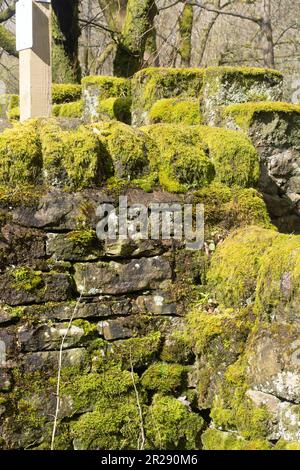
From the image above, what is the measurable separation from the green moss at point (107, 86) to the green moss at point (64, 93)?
4.23 ft

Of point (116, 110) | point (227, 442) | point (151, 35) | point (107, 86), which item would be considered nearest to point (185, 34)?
point (151, 35)

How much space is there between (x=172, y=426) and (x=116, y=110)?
11.3 ft

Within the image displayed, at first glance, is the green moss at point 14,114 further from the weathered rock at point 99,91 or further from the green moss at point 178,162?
the green moss at point 178,162

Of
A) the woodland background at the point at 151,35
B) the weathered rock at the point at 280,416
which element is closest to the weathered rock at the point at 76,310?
the weathered rock at the point at 280,416

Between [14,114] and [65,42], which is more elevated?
[65,42]

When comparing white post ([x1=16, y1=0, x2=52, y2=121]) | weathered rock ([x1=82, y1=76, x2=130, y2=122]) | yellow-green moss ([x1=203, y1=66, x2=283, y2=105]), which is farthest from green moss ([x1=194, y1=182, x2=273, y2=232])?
weathered rock ([x1=82, y1=76, x2=130, y2=122])

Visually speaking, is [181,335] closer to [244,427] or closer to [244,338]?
[244,338]

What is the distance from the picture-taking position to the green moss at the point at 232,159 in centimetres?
368

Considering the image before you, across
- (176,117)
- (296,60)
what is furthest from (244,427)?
(296,60)

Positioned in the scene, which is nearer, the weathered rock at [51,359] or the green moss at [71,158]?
Answer: the weathered rock at [51,359]

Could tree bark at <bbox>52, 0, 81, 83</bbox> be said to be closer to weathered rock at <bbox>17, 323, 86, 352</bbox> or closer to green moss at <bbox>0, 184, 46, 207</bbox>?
green moss at <bbox>0, 184, 46, 207</bbox>

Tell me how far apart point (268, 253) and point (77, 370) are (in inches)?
46.0

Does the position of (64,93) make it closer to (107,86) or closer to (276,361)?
(107,86)

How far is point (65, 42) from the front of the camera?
9859 millimetres
